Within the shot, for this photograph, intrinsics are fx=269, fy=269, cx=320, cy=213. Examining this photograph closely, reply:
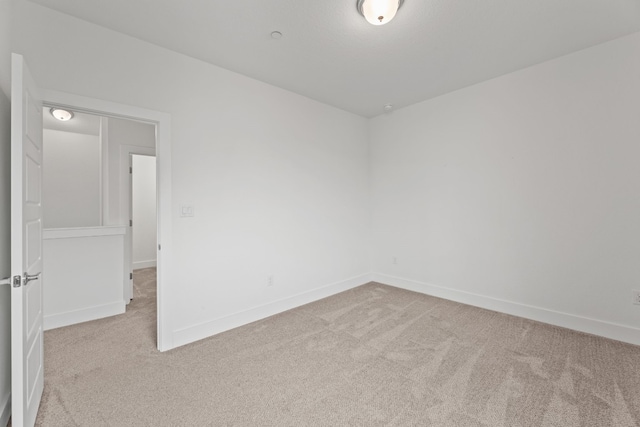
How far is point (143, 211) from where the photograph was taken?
586 centimetres

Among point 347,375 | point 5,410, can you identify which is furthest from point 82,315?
point 347,375

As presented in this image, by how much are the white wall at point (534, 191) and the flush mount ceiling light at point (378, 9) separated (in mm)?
Result: 1968

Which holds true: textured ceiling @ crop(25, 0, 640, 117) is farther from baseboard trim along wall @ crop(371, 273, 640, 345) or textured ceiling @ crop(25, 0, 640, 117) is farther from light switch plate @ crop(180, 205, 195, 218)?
baseboard trim along wall @ crop(371, 273, 640, 345)

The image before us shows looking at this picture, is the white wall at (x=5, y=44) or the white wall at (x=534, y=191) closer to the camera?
the white wall at (x=5, y=44)

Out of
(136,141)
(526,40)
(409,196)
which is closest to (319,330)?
(409,196)

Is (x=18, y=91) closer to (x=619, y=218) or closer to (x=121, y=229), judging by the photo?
(x=121, y=229)

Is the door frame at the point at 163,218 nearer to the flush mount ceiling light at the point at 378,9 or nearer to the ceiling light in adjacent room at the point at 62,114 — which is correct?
the flush mount ceiling light at the point at 378,9

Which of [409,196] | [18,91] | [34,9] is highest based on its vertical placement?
[34,9]

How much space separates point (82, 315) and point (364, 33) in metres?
4.11

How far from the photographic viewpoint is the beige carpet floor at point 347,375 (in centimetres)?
163

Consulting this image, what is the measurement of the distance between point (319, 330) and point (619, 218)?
2.99 metres

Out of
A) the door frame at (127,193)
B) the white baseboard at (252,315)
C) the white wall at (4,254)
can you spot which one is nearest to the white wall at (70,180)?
the door frame at (127,193)

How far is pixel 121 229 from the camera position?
11.0ft

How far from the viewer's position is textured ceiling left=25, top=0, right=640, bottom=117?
1.96m
